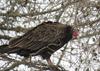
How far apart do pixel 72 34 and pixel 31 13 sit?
54.1 inches

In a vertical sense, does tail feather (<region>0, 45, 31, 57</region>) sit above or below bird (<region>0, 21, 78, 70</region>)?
below

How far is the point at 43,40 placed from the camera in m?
6.91

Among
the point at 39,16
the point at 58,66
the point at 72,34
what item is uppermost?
the point at 39,16

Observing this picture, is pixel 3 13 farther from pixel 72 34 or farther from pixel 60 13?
pixel 72 34

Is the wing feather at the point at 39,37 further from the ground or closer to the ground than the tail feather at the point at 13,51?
further from the ground

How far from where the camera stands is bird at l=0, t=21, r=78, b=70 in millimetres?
6734

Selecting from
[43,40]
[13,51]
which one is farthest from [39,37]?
[13,51]

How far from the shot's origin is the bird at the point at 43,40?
6734mm

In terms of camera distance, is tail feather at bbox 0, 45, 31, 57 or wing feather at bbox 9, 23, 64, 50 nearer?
tail feather at bbox 0, 45, 31, 57

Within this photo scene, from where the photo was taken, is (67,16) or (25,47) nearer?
(25,47)

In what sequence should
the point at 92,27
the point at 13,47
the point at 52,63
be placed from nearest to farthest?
the point at 13,47 < the point at 52,63 < the point at 92,27

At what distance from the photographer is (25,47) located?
6.75m

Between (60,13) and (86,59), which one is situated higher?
(60,13)

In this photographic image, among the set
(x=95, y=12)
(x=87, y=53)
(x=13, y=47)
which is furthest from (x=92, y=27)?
(x=13, y=47)
